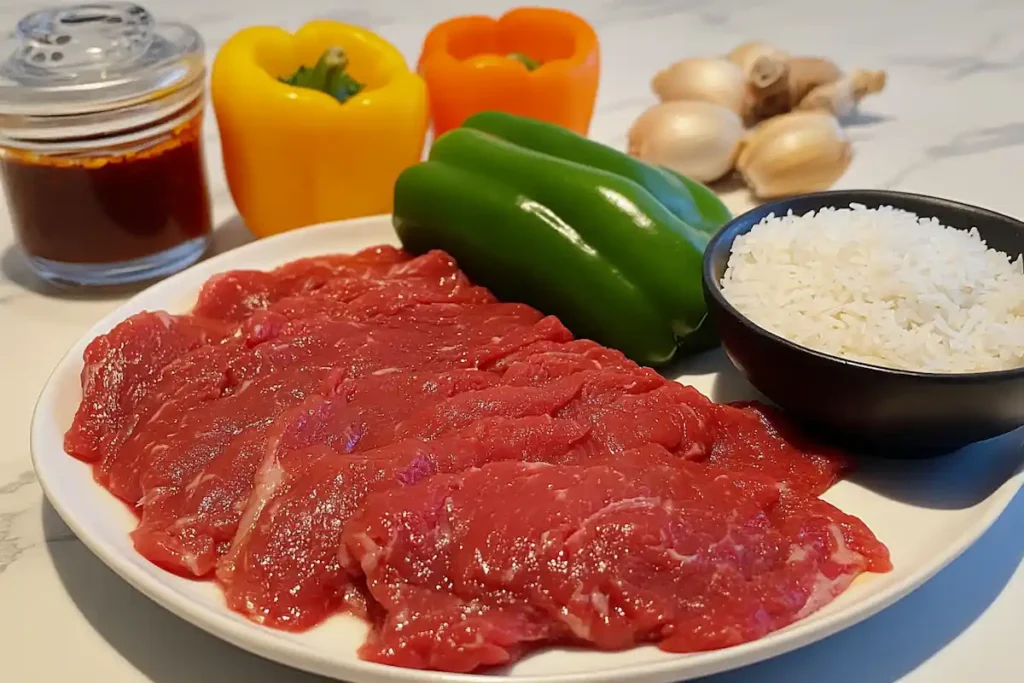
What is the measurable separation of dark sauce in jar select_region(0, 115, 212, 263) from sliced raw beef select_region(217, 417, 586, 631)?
45.7 inches

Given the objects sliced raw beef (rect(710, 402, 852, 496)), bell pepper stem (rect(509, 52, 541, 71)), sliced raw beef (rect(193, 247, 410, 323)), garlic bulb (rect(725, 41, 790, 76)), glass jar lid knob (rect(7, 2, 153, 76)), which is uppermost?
glass jar lid knob (rect(7, 2, 153, 76))

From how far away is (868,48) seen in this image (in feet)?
14.5

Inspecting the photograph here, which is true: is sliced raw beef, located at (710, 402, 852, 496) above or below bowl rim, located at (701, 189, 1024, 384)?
below

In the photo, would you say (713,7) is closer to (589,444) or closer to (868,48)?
(868,48)

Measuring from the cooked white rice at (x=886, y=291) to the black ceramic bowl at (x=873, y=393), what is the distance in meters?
0.07

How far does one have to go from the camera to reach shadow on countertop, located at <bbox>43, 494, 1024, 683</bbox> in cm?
162

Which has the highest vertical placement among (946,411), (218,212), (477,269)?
(946,411)

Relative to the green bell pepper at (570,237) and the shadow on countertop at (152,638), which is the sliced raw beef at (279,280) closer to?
the green bell pepper at (570,237)

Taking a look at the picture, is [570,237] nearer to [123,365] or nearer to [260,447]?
[260,447]

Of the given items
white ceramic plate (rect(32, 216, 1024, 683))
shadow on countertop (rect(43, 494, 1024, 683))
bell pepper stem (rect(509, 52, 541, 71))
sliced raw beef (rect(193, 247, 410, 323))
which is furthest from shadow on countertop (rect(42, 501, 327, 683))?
bell pepper stem (rect(509, 52, 541, 71))

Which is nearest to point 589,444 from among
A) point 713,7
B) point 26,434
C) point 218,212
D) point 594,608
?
point 594,608

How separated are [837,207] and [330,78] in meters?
1.46

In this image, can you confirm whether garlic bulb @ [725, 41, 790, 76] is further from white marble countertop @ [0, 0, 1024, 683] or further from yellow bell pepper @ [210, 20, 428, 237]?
yellow bell pepper @ [210, 20, 428, 237]

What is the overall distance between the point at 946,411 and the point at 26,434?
1.91 meters
